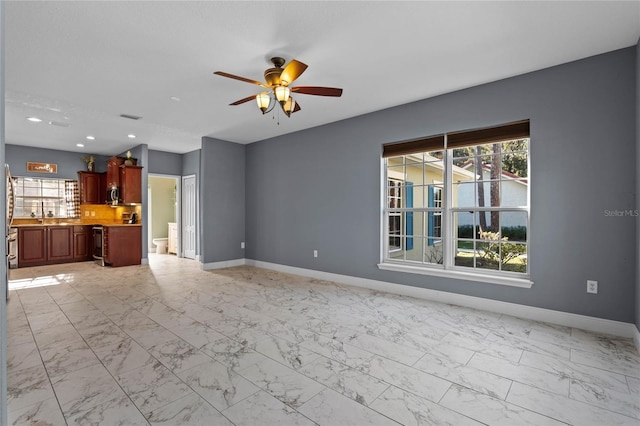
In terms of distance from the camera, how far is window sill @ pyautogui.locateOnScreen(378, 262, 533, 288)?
3492 millimetres

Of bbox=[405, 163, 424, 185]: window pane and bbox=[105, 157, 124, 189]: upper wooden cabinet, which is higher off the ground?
bbox=[105, 157, 124, 189]: upper wooden cabinet

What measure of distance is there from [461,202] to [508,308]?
4.41 ft

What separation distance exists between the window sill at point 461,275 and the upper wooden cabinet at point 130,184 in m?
5.57

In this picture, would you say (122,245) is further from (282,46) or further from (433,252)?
(433,252)

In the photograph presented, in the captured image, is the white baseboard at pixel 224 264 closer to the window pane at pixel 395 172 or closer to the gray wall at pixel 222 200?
the gray wall at pixel 222 200

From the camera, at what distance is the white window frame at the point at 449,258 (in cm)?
352

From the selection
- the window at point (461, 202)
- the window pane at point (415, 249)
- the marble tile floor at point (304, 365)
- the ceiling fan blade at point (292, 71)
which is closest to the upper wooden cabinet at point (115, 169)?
the marble tile floor at point (304, 365)

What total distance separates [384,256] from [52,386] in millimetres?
3817

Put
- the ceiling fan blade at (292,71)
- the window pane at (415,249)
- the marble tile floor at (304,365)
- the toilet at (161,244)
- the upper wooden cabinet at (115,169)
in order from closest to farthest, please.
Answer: the marble tile floor at (304,365) → the ceiling fan blade at (292,71) → the window pane at (415,249) → the upper wooden cabinet at (115,169) → the toilet at (161,244)

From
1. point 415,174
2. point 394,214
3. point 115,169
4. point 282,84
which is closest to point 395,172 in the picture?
point 415,174

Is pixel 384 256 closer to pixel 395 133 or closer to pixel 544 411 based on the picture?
pixel 395 133

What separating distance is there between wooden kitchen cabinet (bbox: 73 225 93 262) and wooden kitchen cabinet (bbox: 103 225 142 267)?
1.14 metres

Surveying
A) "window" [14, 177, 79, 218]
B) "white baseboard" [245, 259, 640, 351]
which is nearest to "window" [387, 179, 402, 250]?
"white baseboard" [245, 259, 640, 351]

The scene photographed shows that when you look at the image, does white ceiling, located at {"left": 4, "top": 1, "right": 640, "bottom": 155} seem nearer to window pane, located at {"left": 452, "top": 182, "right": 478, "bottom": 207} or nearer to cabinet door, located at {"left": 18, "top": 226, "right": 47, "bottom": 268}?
window pane, located at {"left": 452, "top": 182, "right": 478, "bottom": 207}
